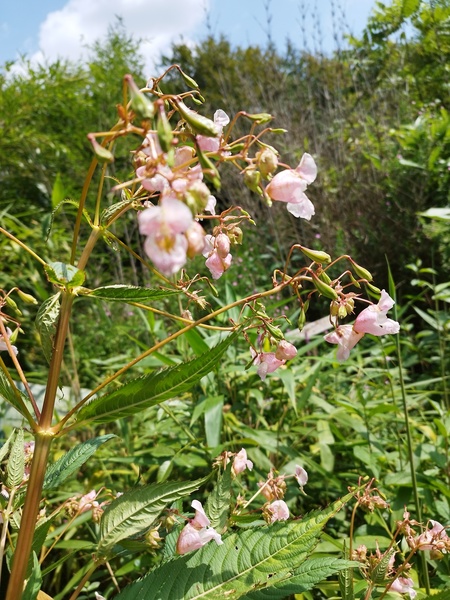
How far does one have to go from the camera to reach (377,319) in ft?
2.51

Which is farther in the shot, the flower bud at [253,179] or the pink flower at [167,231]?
the flower bud at [253,179]

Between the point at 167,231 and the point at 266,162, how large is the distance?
0.63 ft

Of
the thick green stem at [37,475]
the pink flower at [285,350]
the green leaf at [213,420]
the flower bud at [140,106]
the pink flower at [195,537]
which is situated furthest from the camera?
the green leaf at [213,420]

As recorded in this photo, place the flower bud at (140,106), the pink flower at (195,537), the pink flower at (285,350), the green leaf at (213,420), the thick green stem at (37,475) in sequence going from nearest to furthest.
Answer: the flower bud at (140,106) → the thick green stem at (37,475) → the pink flower at (195,537) → the pink flower at (285,350) → the green leaf at (213,420)

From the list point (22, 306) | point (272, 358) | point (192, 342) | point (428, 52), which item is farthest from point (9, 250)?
point (428, 52)

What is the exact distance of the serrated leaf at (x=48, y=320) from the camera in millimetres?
621

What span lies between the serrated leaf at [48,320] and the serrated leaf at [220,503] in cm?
31

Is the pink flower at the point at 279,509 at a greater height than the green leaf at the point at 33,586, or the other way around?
the green leaf at the point at 33,586

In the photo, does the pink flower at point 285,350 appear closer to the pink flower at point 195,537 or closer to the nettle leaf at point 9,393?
the pink flower at point 195,537

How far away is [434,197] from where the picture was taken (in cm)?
390

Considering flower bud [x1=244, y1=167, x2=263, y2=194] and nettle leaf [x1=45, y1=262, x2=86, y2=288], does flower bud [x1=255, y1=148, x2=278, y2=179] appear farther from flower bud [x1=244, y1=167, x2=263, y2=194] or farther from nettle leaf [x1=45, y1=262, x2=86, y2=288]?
nettle leaf [x1=45, y1=262, x2=86, y2=288]

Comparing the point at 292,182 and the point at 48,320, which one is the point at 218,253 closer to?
the point at 292,182

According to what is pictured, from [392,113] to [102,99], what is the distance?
3091 mm

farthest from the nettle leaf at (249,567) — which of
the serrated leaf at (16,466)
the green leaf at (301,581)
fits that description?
the serrated leaf at (16,466)
